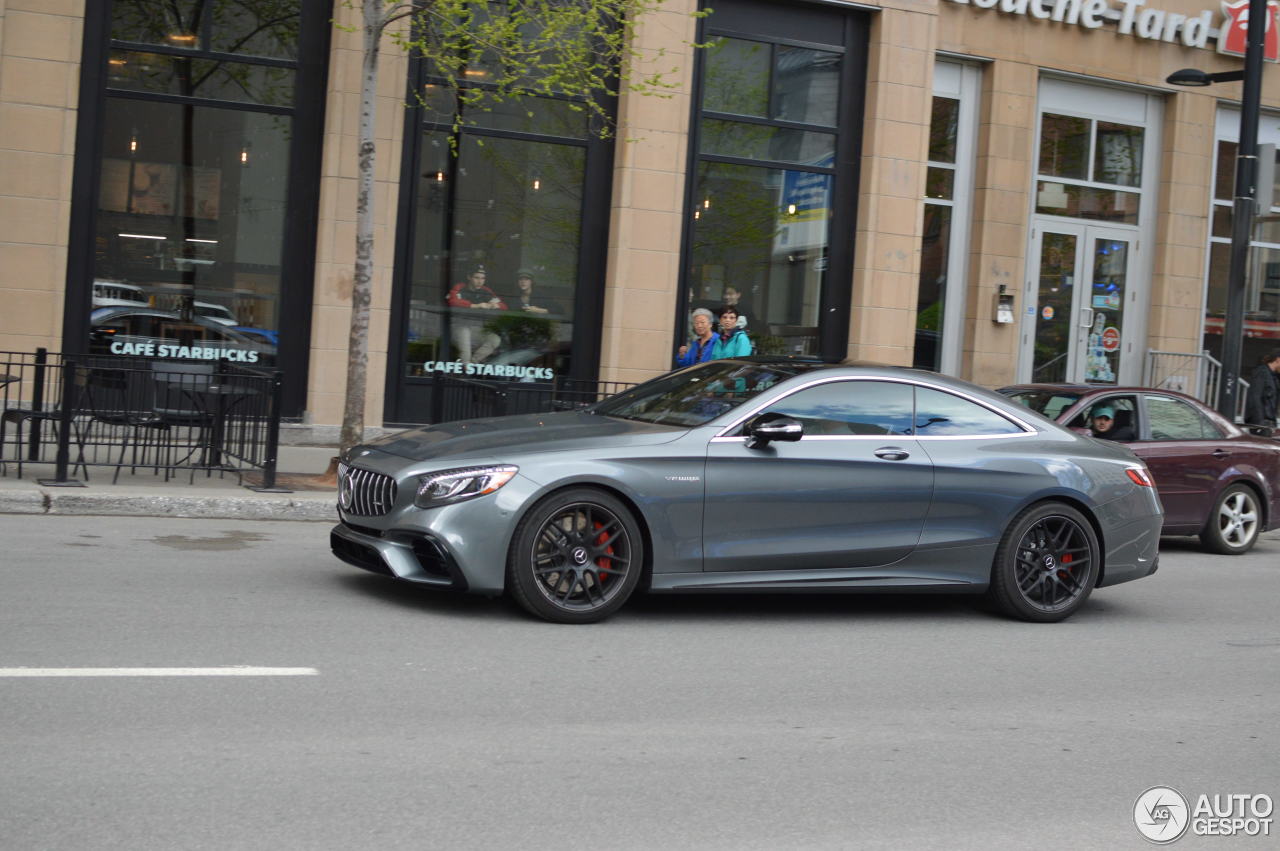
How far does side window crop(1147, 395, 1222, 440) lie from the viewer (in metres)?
12.7

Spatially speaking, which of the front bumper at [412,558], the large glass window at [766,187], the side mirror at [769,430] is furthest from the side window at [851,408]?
the large glass window at [766,187]

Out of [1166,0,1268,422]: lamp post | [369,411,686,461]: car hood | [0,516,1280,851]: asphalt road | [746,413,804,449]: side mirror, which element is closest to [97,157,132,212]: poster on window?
[0,516,1280,851]: asphalt road

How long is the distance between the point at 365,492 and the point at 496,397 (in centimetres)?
558

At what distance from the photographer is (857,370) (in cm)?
849

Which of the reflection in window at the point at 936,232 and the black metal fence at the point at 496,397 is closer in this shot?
the black metal fence at the point at 496,397

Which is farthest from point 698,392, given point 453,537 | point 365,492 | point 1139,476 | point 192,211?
point 192,211

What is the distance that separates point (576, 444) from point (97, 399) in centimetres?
563

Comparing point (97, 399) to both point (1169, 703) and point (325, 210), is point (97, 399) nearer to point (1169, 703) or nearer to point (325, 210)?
point (325, 210)

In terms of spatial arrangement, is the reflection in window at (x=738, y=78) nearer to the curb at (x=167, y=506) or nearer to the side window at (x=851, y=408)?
the curb at (x=167, y=506)

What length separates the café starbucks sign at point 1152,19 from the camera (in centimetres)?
2000

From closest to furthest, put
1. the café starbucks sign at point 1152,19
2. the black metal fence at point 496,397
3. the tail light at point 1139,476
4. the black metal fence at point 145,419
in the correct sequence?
1. the tail light at point 1139,476
2. the black metal fence at point 145,419
3. the black metal fence at point 496,397
4. the café starbucks sign at point 1152,19

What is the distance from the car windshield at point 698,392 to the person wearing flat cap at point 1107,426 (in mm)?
4906

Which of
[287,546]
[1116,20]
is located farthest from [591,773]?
[1116,20]

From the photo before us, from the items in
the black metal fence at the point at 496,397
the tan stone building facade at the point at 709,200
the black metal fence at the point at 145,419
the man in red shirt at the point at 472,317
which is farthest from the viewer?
the man in red shirt at the point at 472,317
